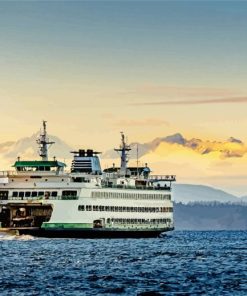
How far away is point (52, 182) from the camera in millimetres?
176500

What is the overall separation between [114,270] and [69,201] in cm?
5931

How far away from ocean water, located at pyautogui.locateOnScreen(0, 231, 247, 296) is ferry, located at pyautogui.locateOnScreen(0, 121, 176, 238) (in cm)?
789

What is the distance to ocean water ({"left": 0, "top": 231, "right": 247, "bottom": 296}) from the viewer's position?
310 ft

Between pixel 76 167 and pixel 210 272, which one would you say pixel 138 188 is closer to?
pixel 76 167

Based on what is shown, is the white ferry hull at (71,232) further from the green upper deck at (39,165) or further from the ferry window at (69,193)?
the green upper deck at (39,165)

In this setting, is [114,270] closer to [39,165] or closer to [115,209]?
[39,165]

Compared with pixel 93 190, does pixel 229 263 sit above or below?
below

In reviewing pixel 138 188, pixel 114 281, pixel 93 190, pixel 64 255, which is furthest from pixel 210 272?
pixel 138 188

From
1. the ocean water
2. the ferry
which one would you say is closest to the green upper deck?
the ferry

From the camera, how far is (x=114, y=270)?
374 ft

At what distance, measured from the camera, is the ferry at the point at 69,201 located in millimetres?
172125

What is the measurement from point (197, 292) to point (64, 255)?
4472 cm

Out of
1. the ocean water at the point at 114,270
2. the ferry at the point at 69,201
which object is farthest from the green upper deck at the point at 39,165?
the ocean water at the point at 114,270

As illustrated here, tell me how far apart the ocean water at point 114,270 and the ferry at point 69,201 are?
789 cm
